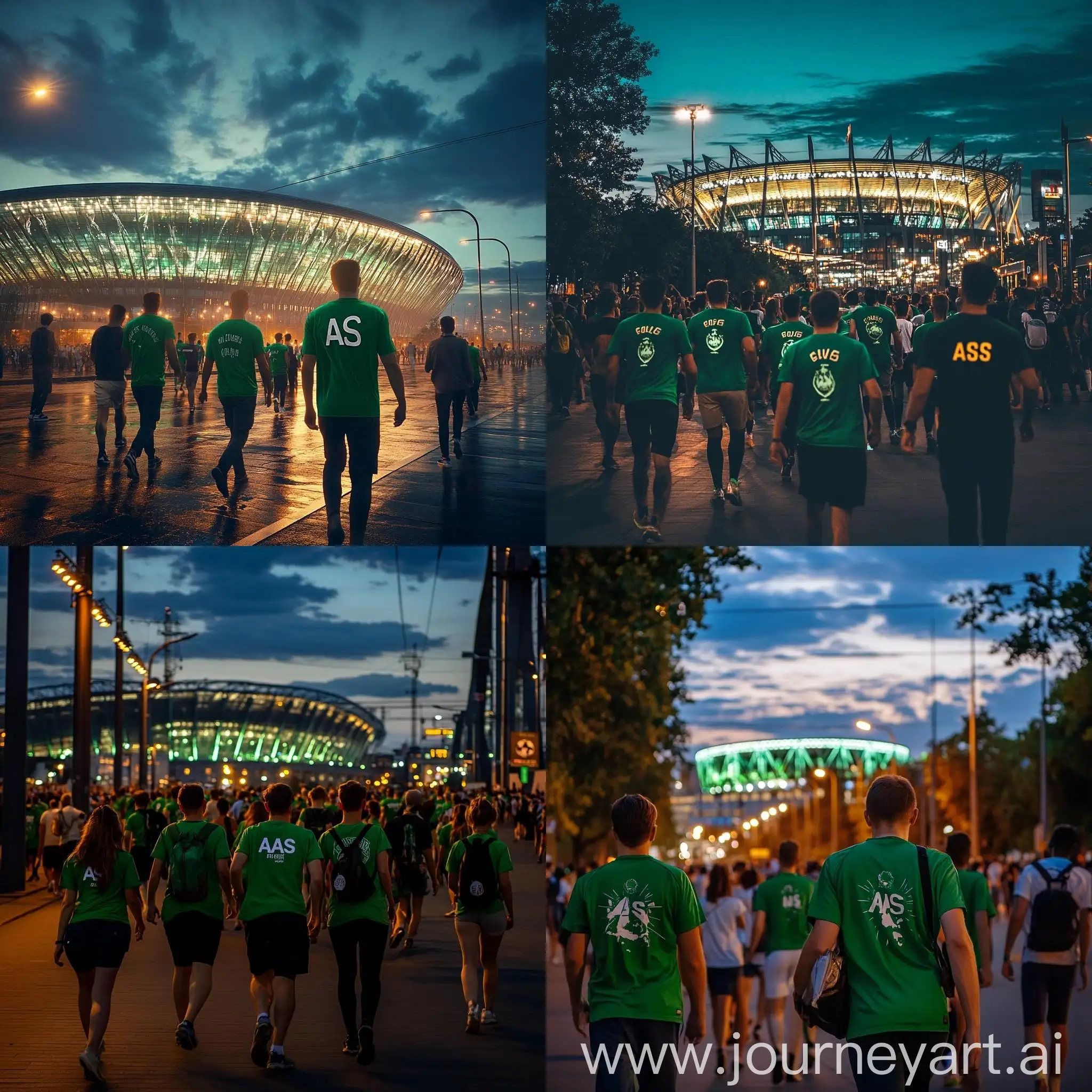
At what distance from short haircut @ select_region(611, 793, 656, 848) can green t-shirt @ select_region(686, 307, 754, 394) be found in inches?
295

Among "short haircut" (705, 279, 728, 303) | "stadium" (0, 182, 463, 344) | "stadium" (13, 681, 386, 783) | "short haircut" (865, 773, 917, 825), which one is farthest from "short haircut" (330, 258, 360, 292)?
"short haircut" (865, 773, 917, 825)

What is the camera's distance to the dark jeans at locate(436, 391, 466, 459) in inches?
538

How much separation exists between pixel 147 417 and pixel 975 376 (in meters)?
6.71

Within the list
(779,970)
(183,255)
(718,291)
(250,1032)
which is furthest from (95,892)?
(718,291)

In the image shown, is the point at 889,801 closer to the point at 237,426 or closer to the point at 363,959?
the point at 363,959

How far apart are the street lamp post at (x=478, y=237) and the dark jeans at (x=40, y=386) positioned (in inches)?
133

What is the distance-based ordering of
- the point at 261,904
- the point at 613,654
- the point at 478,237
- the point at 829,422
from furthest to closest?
the point at 613,654
the point at 478,237
the point at 829,422
the point at 261,904

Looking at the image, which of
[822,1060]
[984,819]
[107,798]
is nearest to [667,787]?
[984,819]

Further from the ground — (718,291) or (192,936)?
(718,291)

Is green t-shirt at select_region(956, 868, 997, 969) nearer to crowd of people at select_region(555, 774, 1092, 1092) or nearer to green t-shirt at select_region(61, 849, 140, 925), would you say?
crowd of people at select_region(555, 774, 1092, 1092)

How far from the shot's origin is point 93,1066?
9766 mm

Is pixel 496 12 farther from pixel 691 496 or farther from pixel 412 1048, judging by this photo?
pixel 412 1048

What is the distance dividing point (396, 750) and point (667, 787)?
40122mm

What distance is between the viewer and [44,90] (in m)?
13.6
